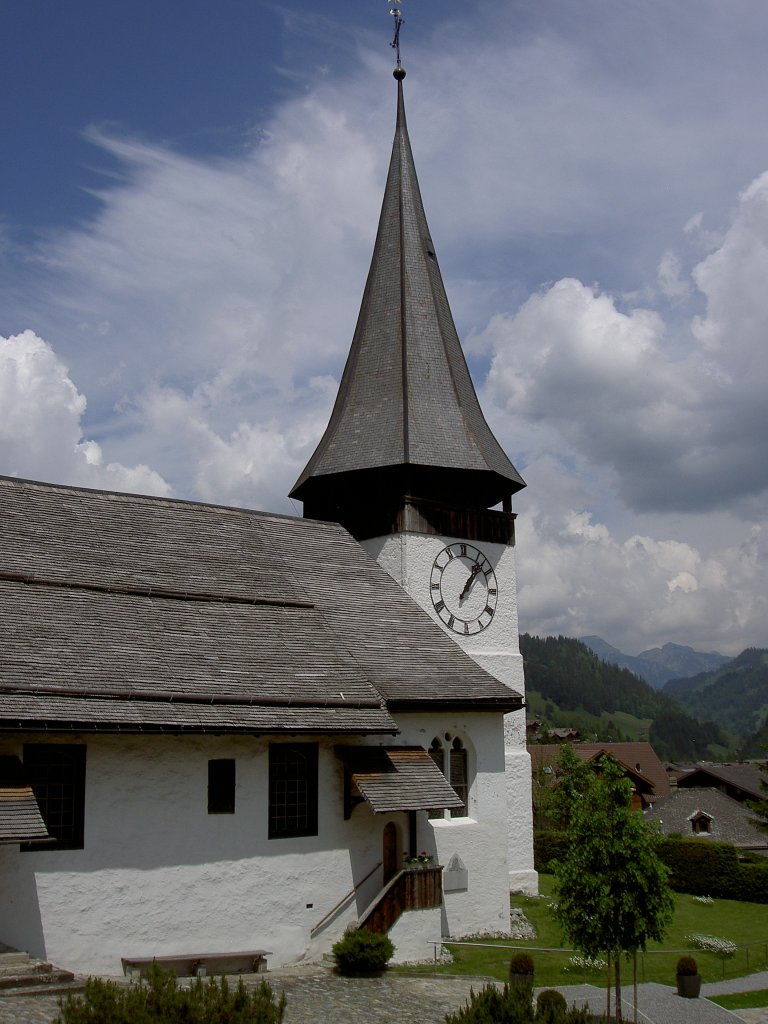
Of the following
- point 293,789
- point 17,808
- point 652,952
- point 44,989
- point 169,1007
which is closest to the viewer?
point 169,1007

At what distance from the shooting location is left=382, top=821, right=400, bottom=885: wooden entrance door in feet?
63.1

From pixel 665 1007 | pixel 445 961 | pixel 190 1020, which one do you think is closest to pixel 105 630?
pixel 445 961

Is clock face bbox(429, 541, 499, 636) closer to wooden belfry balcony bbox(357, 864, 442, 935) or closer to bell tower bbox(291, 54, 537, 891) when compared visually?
bell tower bbox(291, 54, 537, 891)

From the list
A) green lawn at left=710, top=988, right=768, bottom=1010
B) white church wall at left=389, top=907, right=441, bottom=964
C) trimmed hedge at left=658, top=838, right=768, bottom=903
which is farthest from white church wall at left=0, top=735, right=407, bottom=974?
trimmed hedge at left=658, top=838, right=768, bottom=903

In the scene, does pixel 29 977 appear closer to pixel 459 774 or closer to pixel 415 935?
pixel 415 935

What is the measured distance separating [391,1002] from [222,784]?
4749mm

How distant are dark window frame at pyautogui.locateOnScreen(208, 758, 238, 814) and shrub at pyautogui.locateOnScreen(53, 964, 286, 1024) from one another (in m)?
8.01

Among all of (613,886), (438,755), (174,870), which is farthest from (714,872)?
(174,870)

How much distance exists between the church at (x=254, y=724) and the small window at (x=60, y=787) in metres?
0.03

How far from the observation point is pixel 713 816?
54625mm

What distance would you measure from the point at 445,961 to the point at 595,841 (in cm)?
508

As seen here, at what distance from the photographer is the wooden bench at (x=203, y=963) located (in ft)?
51.1

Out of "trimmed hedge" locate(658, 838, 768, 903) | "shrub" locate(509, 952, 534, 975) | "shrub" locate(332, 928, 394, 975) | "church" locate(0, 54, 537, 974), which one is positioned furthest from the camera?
"trimmed hedge" locate(658, 838, 768, 903)

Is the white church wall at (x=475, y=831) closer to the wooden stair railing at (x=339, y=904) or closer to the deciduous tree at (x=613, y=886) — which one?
the wooden stair railing at (x=339, y=904)
